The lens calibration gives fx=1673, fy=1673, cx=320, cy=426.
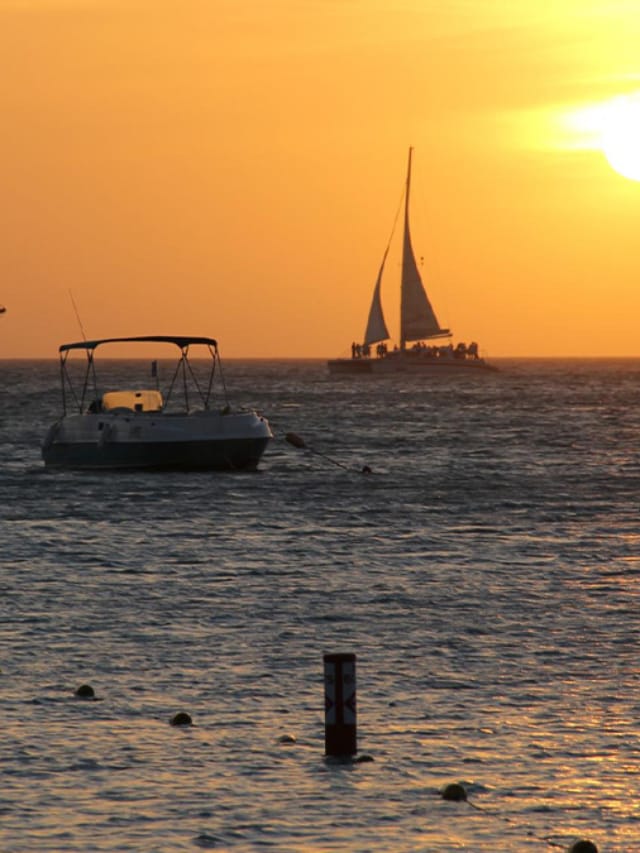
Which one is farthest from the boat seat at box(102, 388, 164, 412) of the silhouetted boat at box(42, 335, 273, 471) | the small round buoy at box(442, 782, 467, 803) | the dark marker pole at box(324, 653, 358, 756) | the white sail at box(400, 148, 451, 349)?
the white sail at box(400, 148, 451, 349)

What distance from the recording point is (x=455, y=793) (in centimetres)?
1414

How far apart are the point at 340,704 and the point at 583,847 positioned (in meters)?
3.59

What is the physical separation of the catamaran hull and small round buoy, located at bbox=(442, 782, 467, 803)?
43963 mm

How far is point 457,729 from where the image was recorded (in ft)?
55.1

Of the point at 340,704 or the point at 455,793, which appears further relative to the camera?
the point at 340,704

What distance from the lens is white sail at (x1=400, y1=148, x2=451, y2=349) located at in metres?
188

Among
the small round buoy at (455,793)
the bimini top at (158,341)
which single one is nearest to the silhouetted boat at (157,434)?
the bimini top at (158,341)

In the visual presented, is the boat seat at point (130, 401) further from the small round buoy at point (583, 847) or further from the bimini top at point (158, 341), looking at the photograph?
the small round buoy at point (583, 847)

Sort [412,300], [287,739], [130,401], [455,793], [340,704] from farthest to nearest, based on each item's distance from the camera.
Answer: [412,300], [130,401], [287,739], [340,704], [455,793]

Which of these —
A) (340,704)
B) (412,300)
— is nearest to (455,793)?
(340,704)

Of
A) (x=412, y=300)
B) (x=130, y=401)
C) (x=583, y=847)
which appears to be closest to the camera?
(x=583, y=847)

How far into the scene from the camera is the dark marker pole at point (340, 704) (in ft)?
50.7

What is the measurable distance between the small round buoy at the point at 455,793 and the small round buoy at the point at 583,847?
177cm

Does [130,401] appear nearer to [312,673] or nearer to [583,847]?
[312,673]
